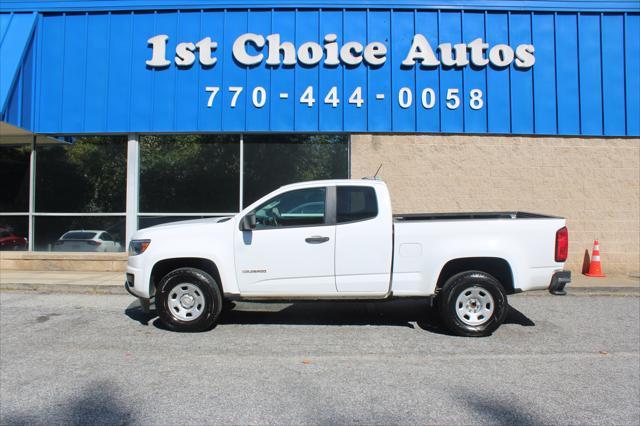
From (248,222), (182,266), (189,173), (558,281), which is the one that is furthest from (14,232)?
(558,281)

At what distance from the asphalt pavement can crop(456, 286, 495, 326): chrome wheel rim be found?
11.9 inches

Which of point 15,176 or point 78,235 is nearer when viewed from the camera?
point 78,235

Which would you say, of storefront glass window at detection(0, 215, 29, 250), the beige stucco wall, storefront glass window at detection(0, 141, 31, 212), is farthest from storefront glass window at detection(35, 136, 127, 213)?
the beige stucco wall

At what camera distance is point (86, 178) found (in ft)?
38.2

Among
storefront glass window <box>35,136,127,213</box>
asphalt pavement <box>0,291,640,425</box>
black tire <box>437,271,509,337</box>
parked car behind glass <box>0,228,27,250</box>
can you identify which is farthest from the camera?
parked car behind glass <box>0,228,27,250</box>

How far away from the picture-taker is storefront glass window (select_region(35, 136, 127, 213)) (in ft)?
37.8

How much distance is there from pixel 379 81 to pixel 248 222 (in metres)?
6.23

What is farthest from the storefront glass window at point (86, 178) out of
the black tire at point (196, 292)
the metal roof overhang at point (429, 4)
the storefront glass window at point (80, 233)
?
the black tire at point (196, 292)

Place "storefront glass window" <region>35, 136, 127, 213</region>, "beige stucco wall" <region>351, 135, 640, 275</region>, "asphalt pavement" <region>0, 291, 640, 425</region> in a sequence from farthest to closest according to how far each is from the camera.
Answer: "storefront glass window" <region>35, 136, 127, 213</region> < "beige stucco wall" <region>351, 135, 640, 275</region> < "asphalt pavement" <region>0, 291, 640, 425</region>

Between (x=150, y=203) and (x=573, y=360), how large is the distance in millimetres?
A: 9376

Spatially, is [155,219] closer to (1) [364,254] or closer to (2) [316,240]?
(2) [316,240]

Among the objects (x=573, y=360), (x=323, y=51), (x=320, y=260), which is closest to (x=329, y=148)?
(x=323, y=51)

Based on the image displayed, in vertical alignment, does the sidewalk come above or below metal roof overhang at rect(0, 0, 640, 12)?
below

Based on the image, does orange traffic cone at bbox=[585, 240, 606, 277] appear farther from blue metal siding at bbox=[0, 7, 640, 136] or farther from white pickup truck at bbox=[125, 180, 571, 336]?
white pickup truck at bbox=[125, 180, 571, 336]
